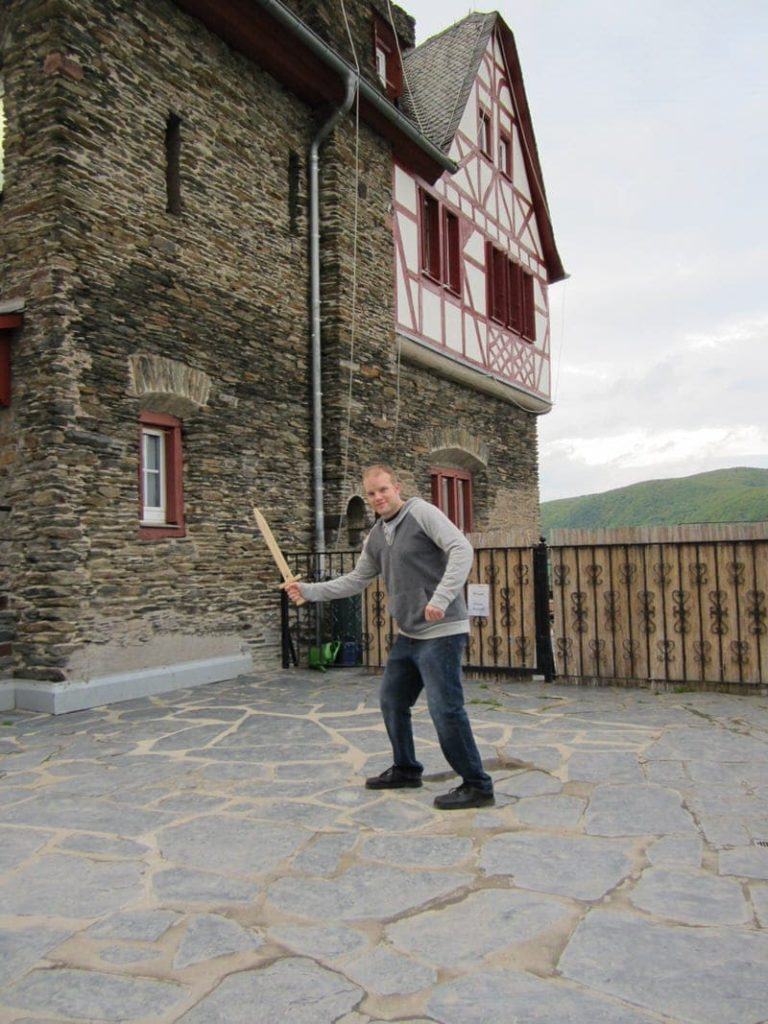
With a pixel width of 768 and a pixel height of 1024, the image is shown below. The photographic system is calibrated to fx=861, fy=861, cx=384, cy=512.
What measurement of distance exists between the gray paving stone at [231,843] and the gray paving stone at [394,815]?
0.36 metres

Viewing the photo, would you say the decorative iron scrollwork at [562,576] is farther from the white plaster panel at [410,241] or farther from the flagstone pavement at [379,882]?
the white plaster panel at [410,241]

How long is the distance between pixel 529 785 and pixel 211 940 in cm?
236

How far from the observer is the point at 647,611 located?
8.07 meters

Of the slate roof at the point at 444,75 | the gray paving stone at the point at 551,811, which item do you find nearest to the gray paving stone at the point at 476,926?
the gray paving stone at the point at 551,811

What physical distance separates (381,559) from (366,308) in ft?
26.5

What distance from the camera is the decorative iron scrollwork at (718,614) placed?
→ 25.5ft

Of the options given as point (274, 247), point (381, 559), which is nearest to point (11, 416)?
point (274, 247)

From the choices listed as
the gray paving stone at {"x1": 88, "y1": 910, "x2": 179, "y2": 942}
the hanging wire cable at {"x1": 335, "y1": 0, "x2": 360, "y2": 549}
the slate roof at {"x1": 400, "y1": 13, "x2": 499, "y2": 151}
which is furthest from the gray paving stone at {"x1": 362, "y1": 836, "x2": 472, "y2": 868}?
the slate roof at {"x1": 400, "y1": 13, "x2": 499, "y2": 151}

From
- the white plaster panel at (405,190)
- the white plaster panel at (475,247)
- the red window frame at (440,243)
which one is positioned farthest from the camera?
the white plaster panel at (475,247)

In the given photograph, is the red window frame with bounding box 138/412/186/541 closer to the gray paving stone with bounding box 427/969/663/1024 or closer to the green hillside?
the gray paving stone with bounding box 427/969/663/1024

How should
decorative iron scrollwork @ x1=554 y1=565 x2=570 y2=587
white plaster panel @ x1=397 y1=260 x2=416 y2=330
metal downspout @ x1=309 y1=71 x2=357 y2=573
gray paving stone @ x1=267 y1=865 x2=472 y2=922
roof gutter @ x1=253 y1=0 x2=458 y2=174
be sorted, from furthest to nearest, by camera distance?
white plaster panel @ x1=397 y1=260 x2=416 y2=330, metal downspout @ x1=309 y1=71 x2=357 y2=573, roof gutter @ x1=253 y1=0 x2=458 y2=174, decorative iron scrollwork @ x1=554 y1=565 x2=570 y2=587, gray paving stone @ x1=267 y1=865 x2=472 y2=922

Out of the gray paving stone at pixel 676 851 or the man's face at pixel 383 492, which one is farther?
the man's face at pixel 383 492

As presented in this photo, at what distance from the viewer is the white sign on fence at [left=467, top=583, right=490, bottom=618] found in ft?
28.9

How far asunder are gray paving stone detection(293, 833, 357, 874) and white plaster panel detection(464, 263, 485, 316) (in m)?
12.5
